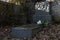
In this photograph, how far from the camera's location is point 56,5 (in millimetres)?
9875

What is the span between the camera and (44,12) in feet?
30.6

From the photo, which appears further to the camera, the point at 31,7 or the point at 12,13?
the point at 31,7

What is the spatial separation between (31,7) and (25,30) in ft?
12.1

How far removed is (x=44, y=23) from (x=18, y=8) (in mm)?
1908

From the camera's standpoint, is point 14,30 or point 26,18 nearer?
point 14,30

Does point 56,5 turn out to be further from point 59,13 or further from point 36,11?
point 36,11

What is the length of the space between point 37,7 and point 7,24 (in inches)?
86.4

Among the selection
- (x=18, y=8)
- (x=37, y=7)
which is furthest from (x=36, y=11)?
(x=18, y=8)

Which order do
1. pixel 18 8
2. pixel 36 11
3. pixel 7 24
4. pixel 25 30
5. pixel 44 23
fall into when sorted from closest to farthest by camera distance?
pixel 25 30 < pixel 44 23 < pixel 7 24 < pixel 18 8 < pixel 36 11

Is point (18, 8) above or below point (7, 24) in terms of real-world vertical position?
above

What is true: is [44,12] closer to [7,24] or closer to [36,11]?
[36,11]

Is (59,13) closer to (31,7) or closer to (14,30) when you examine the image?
(31,7)

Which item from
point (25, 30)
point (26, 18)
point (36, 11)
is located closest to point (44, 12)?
point (36, 11)

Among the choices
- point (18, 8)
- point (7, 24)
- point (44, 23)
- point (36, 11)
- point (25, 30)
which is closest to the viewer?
point (25, 30)
